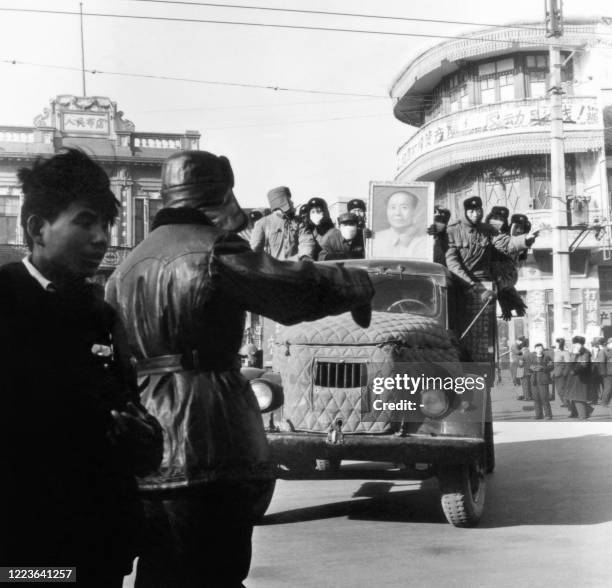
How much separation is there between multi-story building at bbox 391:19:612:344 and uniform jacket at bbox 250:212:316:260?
19306 millimetres

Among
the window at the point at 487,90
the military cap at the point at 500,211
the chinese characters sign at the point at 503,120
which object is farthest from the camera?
the window at the point at 487,90

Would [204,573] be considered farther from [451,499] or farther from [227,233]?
[451,499]

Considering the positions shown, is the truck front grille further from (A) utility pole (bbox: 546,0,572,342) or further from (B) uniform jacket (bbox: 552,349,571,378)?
(B) uniform jacket (bbox: 552,349,571,378)

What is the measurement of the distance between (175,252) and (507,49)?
27284mm

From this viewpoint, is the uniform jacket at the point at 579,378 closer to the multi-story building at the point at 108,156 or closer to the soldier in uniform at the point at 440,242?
the multi-story building at the point at 108,156

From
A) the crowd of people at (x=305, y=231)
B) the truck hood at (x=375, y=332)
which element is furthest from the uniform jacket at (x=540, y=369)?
the truck hood at (x=375, y=332)

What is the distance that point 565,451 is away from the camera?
11367mm

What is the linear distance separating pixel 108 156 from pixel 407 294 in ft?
37.5

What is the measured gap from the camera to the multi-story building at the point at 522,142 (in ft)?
91.7

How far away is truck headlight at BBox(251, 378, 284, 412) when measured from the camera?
6.26 meters

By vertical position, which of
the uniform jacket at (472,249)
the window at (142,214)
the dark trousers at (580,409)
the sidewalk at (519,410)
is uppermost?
the window at (142,214)

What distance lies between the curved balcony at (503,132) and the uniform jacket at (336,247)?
20902mm

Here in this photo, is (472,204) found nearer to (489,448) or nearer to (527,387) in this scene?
(489,448)

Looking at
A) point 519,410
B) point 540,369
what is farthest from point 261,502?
point 519,410
